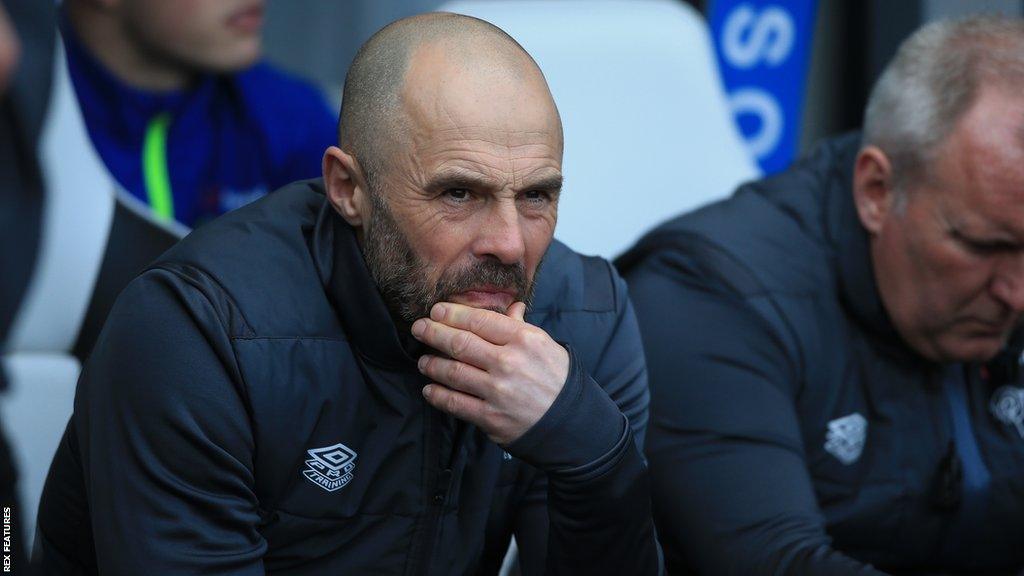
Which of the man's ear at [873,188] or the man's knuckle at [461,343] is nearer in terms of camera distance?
the man's knuckle at [461,343]

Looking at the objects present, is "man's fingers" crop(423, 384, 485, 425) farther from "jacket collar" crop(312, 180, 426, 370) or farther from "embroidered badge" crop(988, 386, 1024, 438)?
"embroidered badge" crop(988, 386, 1024, 438)

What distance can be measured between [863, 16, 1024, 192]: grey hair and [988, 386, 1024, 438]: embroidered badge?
341 millimetres

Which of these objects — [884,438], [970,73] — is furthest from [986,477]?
[970,73]

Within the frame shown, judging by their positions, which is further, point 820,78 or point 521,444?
point 820,78

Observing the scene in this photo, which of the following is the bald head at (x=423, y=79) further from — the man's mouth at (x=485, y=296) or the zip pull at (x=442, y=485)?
the zip pull at (x=442, y=485)

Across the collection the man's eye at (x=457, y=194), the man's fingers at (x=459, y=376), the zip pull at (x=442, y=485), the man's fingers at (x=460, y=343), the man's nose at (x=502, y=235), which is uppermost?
the man's eye at (x=457, y=194)

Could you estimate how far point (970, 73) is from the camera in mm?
1963

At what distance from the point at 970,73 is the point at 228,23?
1254 millimetres

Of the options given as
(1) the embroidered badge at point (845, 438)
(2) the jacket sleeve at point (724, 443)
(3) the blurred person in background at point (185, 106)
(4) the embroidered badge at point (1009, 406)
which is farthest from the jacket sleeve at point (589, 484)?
(3) the blurred person in background at point (185, 106)

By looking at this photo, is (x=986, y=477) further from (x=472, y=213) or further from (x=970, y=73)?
(x=472, y=213)

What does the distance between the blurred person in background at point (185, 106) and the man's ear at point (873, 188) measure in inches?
39.9

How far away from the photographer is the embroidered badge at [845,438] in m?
1.99

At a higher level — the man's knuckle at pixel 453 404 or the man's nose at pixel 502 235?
the man's nose at pixel 502 235

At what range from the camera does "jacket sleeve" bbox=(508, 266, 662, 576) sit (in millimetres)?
1436
